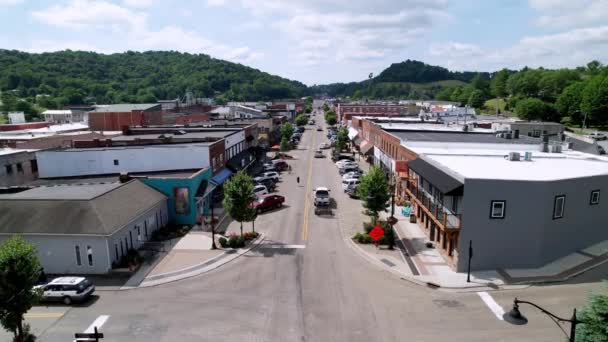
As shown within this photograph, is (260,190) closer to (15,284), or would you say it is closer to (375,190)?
(375,190)

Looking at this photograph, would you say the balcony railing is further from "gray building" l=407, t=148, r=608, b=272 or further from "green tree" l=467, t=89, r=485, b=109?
"green tree" l=467, t=89, r=485, b=109

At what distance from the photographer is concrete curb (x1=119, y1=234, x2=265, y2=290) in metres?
24.1

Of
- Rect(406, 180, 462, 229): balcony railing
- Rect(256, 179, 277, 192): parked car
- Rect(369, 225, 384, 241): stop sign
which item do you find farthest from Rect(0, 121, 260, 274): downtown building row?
Rect(406, 180, 462, 229): balcony railing

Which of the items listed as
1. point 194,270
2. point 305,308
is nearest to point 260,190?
point 194,270

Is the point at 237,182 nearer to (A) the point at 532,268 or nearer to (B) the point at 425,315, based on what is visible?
(B) the point at 425,315

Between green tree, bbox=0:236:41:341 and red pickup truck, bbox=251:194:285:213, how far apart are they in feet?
79.2

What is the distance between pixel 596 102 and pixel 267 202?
98.4 meters

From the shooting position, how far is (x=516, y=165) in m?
30.8

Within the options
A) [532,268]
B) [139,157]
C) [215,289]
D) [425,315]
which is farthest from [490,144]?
[139,157]

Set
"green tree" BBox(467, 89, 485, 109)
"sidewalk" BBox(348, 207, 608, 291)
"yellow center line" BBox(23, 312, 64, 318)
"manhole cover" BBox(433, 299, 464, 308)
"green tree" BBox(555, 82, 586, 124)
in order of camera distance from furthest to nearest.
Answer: "green tree" BBox(467, 89, 485, 109)
"green tree" BBox(555, 82, 586, 124)
"sidewalk" BBox(348, 207, 608, 291)
"manhole cover" BBox(433, 299, 464, 308)
"yellow center line" BBox(23, 312, 64, 318)

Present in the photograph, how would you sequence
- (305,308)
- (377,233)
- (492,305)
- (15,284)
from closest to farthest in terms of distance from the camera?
(15,284) → (305,308) → (492,305) → (377,233)

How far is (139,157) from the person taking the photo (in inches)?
1547

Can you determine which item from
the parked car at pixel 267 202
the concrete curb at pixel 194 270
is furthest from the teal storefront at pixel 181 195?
the concrete curb at pixel 194 270

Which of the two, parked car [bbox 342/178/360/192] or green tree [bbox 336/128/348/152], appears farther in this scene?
green tree [bbox 336/128/348/152]
